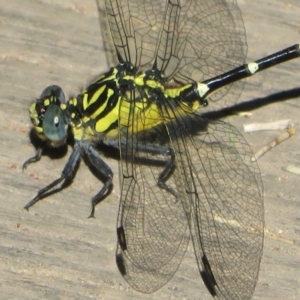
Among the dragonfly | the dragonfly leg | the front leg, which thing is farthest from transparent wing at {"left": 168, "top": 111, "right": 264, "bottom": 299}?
the front leg

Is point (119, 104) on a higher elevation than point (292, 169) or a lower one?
lower

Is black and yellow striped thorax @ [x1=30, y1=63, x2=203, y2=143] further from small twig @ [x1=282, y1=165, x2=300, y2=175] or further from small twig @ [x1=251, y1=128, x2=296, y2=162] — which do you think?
small twig @ [x1=282, y1=165, x2=300, y2=175]

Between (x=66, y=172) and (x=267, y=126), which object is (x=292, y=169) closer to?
(x=267, y=126)

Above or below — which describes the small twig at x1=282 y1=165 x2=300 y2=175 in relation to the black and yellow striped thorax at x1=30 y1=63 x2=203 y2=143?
above

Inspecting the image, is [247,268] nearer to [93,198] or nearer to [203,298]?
[203,298]

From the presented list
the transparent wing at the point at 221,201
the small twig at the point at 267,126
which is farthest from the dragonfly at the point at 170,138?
the small twig at the point at 267,126

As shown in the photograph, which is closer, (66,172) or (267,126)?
(66,172)

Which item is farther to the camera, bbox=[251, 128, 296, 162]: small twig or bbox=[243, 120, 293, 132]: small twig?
bbox=[243, 120, 293, 132]: small twig

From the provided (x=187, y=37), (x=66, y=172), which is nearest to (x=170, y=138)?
(x=66, y=172)

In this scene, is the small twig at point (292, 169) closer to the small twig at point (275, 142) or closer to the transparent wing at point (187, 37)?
the small twig at point (275, 142)
